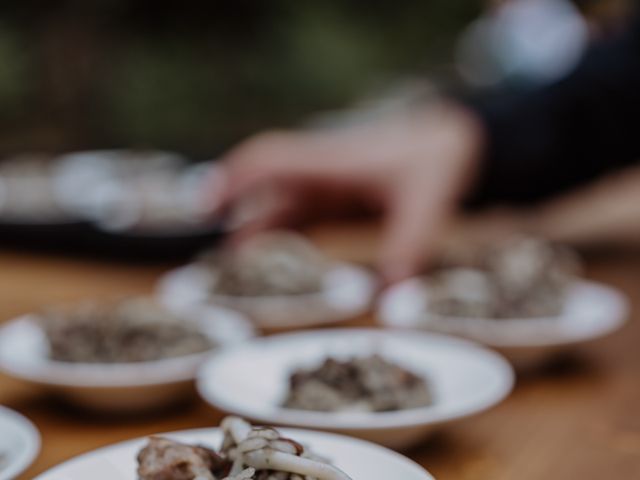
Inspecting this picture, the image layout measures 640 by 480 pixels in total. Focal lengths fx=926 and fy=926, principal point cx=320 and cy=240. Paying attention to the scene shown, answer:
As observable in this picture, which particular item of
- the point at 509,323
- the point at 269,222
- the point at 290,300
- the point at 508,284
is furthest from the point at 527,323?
the point at 269,222

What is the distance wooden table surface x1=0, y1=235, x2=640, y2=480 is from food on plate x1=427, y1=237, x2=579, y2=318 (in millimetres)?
127

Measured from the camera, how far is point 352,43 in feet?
29.1

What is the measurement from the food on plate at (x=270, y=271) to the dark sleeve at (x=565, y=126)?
2.19ft

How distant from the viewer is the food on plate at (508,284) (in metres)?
1.60

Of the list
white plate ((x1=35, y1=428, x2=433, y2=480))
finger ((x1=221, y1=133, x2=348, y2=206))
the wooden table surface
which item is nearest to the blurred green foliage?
finger ((x1=221, y1=133, x2=348, y2=206))

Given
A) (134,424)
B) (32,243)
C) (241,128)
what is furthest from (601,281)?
(241,128)

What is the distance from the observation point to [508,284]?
168 centimetres

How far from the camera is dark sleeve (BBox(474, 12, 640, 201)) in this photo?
2.40 metres

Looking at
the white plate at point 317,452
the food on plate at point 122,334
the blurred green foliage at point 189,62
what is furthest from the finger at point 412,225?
the blurred green foliage at point 189,62

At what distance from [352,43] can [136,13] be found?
2114 mm

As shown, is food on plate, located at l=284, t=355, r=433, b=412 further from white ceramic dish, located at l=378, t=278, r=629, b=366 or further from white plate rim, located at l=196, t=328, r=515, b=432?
white ceramic dish, located at l=378, t=278, r=629, b=366

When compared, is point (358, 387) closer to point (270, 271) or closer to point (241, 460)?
point (241, 460)

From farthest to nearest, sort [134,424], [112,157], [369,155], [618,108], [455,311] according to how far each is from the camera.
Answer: [112,157], [618,108], [369,155], [455,311], [134,424]

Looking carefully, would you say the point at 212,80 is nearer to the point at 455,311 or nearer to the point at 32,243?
the point at 32,243
